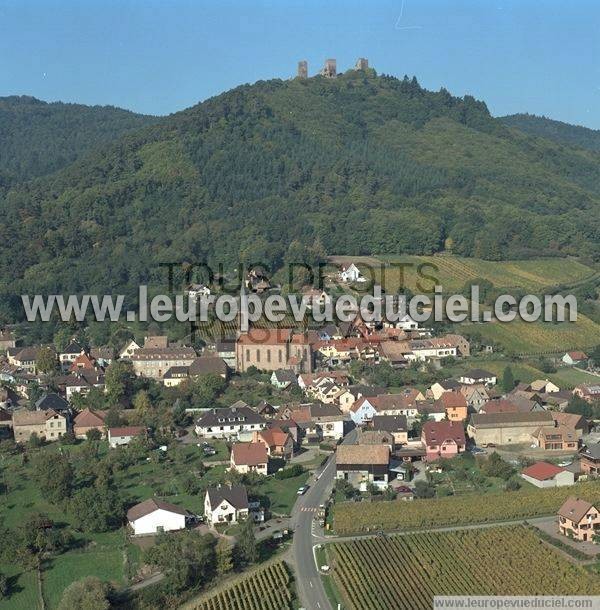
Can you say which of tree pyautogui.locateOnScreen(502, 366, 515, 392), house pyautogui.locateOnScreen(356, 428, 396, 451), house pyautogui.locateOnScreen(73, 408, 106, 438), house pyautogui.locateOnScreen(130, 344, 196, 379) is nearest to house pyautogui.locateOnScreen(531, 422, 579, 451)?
house pyautogui.locateOnScreen(356, 428, 396, 451)

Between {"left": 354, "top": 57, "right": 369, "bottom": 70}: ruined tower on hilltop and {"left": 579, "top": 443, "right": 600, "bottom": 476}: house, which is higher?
{"left": 354, "top": 57, "right": 369, "bottom": 70}: ruined tower on hilltop

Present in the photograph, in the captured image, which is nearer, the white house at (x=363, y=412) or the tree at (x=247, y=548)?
the tree at (x=247, y=548)

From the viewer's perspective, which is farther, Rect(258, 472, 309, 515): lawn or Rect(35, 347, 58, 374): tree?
Rect(35, 347, 58, 374): tree

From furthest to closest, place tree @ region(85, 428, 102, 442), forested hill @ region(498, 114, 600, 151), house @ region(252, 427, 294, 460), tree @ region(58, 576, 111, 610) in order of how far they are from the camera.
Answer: forested hill @ region(498, 114, 600, 151)
tree @ region(85, 428, 102, 442)
house @ region(252, 427, 294, 460)
tree @ region(58, 576, 111, 610)

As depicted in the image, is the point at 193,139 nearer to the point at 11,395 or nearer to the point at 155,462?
the point at 11,395

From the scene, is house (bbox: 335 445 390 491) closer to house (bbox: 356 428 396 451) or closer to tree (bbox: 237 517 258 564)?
house (bbox: 356 428 396 451)

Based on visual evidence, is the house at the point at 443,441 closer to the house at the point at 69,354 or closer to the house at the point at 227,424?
the house at the point at 227,424

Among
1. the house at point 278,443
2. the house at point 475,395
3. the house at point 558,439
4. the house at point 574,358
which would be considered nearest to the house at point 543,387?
the house at point 475,395
